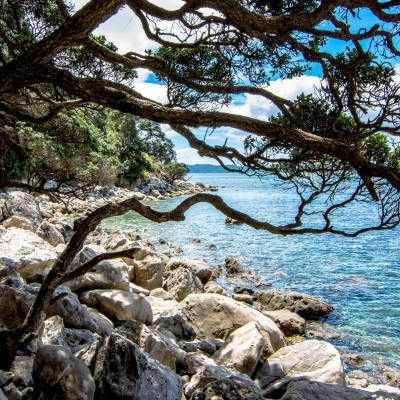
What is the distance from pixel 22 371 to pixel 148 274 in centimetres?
630

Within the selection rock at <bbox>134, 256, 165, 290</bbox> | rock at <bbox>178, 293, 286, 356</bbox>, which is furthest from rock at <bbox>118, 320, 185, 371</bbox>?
rock at <bbox>134, 256, 165, 290</bbox>

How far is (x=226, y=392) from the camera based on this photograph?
105 inches

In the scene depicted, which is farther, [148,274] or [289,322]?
[148,274]

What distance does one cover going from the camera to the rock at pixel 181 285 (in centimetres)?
903

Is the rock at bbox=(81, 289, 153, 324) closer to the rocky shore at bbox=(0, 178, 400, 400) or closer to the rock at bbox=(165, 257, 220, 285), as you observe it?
the rocky shore at bbox=(0, 178, 400, 400)

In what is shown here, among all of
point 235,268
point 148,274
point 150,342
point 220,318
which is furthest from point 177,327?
point 235,268

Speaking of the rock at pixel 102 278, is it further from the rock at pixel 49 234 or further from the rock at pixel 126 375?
the rock at pixel 49 234

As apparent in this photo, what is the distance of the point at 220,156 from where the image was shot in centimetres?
461

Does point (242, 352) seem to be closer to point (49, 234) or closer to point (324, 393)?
point (324, 393)

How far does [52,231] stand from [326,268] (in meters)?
10.7

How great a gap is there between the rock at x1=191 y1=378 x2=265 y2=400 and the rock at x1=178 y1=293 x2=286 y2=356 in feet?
11.4

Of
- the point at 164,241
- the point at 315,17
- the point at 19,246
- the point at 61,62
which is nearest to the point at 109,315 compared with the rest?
the point at 19,246

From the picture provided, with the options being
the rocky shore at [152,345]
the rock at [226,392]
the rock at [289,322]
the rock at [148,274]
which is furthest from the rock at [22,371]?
the rock at [289,322]

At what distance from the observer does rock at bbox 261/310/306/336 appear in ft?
26.5
